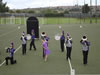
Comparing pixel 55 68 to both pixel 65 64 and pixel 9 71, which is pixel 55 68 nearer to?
pixel 65 64

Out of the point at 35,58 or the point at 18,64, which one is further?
the point at 35,58

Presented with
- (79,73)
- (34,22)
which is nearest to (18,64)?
(79,73)

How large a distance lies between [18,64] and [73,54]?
201 inches

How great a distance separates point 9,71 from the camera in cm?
1357

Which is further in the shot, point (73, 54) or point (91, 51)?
point (91, 51)

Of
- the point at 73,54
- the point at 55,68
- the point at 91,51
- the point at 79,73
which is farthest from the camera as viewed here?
the point at 91,51

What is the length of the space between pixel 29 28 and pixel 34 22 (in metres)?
0.96

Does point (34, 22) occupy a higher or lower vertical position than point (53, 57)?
higher

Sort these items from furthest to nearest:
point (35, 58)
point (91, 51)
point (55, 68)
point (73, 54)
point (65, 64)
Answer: point (91, 51) → point (73, 54) → point (35, 58) → point (65, 64) → point (55, 68)

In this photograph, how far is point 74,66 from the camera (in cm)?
1462

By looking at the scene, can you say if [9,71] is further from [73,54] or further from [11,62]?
[73,54]

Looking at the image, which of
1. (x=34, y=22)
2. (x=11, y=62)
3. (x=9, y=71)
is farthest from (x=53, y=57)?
(x=34, y=22)

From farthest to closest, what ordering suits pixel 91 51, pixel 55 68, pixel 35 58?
pixel 91 51
pixel 35 58
pixel 55 68

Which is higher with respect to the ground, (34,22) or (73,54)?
(34,22)
